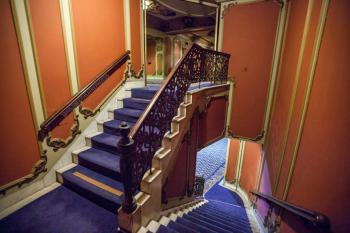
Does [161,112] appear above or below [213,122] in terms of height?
above

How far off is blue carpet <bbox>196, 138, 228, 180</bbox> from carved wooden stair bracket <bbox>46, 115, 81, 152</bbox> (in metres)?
6.01

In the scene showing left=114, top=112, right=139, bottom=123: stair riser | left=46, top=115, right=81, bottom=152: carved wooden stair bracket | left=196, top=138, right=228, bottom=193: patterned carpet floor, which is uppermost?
left=114, top=112, right=139, bottom=123: stair riser

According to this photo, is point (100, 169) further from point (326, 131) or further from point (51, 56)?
point (326, 131)

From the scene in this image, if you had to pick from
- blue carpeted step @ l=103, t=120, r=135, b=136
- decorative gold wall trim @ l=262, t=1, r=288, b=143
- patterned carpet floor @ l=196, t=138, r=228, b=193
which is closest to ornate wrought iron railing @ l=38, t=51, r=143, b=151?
blue carpeted step @ l=103, t=120, r=135, b=136

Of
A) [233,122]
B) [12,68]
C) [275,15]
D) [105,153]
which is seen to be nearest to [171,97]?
[105,153]

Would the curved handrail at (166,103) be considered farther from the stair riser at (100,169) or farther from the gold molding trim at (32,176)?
the gold molding trim at (32,176)

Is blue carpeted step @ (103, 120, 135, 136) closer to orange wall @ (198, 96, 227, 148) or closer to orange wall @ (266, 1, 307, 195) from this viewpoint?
orange wall @ (198, 96, 227, 148)

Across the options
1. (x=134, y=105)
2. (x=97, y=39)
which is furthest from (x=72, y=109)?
(x=97, y=39)

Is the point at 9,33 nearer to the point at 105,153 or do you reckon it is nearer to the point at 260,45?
the point at 105,153

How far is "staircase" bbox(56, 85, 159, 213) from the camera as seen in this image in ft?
7.93

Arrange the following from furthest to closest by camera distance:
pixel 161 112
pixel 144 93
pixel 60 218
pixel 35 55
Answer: pixel 144 93, pixel 161 112, pixel 35 55, pixel 60 218

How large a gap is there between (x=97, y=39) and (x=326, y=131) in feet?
12.8

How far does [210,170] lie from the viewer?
27.8 ft

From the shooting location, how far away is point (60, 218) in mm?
2191
